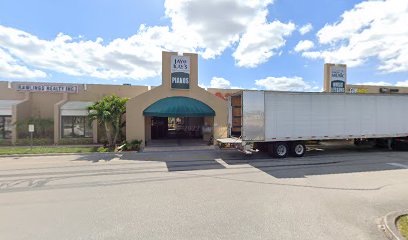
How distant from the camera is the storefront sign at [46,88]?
20.2 metres

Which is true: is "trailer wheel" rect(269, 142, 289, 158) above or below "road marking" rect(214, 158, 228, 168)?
above

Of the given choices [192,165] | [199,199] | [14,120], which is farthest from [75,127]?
[199,199]

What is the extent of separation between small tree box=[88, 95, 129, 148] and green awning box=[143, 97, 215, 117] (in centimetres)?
184

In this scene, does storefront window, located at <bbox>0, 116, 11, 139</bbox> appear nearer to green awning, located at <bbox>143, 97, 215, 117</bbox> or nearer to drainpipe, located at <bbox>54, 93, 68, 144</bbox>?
drainpipe, located at <bbox>54, 93, 68, 144</bbox>

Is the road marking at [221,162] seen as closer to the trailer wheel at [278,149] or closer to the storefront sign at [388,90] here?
the trailer wheel at [278,149]

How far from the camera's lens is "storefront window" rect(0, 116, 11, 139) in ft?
64.2

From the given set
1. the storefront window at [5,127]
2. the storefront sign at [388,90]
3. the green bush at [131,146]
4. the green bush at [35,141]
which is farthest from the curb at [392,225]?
the storefront sign at [388,90]

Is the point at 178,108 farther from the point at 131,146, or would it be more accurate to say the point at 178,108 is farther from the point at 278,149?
the point at 278,149

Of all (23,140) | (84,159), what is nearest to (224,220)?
(84,159)

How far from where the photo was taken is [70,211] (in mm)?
5797

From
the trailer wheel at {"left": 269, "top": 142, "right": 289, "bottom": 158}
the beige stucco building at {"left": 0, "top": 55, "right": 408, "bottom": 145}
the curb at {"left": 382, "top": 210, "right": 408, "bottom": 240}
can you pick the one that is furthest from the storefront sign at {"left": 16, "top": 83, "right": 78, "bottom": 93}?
the curb at {"left": 382, "top": 210, "right": 408, "bottom": 240}

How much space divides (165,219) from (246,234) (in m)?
1.83

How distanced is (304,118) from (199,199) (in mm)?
9155

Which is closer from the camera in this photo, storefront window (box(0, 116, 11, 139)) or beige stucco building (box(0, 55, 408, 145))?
beige stucco building (box(0, 55, 408, 145))
